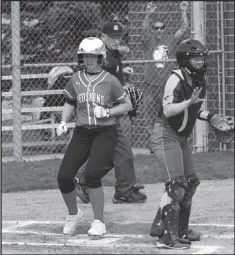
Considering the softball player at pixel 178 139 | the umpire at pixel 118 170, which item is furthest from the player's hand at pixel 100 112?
the umpire at pixel 118 170

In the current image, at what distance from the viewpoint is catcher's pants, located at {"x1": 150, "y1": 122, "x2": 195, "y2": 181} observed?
25.6ft

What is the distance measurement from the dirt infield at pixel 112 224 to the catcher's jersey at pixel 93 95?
1.04m

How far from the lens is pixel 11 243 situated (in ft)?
26.1

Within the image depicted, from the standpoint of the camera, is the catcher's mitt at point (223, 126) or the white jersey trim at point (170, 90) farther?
the catcher's mitt at point (223, 126)

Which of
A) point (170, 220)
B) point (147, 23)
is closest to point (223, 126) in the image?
point (170, 220)

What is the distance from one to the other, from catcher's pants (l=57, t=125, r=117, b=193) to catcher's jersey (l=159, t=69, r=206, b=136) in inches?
26.0

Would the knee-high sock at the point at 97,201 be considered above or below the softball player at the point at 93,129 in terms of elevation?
below

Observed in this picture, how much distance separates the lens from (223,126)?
309 inches

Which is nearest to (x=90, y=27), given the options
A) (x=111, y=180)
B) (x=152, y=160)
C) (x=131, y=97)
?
(x=152, y=160)

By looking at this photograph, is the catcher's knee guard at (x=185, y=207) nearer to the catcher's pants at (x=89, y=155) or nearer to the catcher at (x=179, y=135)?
the catcher at (x=179, y=135)

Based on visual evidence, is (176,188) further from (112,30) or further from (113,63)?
(112,30)

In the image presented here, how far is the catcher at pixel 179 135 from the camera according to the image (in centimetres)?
Answer: 769

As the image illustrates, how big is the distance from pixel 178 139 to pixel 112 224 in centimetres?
137

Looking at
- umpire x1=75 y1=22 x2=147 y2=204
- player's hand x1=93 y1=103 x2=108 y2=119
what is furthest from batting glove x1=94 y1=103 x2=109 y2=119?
umpire x1=75 y1=22 x2=147 y2=204
